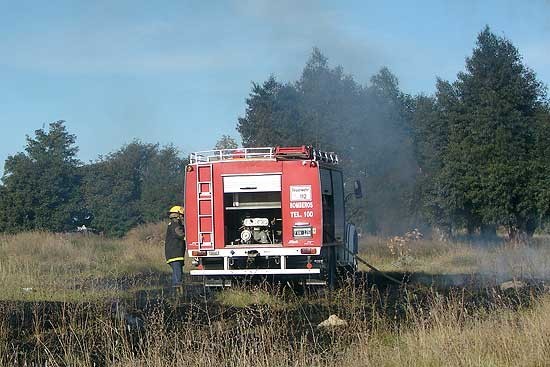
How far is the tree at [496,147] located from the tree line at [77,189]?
844 inches

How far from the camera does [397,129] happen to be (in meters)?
35.6

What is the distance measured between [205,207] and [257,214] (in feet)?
3.97

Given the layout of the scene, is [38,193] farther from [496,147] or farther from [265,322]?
[265,322]

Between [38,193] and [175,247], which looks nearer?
[175,247]

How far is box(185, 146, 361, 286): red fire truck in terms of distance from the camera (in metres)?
14.5

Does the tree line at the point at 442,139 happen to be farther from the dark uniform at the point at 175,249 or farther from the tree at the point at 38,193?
the dark uniform at the point at 175,249

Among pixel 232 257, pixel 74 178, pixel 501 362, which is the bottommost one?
pixel 501 362

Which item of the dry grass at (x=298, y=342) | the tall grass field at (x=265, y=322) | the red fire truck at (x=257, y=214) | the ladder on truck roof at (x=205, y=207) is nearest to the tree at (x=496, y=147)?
the tall grass field at (x=265, y=322)

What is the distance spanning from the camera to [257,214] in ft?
51.0

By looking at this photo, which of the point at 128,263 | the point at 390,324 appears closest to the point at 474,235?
the point at 128,263

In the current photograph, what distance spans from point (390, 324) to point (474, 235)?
2881cm

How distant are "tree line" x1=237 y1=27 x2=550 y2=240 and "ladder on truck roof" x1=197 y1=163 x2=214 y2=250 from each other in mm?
17469

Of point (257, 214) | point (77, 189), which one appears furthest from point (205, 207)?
point (77, 189)

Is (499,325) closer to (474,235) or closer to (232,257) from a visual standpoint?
(232,257)
